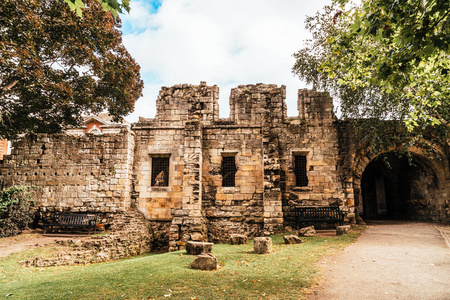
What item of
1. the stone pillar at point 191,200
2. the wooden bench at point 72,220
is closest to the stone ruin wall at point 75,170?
the wooden bench at point 72,220

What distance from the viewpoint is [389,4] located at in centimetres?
442

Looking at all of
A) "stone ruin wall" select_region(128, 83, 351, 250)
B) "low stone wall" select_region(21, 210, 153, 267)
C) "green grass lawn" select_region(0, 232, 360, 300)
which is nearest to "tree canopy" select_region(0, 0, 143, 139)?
"stone ruin wall" select_region(128, 83, 351, 250)

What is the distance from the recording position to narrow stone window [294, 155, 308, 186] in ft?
43.8

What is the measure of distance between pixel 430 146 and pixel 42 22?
1743cm

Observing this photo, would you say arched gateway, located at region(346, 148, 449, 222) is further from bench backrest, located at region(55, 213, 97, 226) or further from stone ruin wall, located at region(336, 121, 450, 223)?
bench backrest, located at region(55, 213, 97, 226)

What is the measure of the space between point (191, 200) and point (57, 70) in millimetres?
9148

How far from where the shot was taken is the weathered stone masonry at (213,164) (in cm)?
1244

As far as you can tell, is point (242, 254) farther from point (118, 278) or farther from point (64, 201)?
point (64, 201)

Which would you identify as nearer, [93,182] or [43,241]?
[43,241]

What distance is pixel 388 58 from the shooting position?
5699mm

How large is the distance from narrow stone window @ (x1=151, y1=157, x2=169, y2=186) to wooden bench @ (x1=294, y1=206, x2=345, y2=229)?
6383 millimetres

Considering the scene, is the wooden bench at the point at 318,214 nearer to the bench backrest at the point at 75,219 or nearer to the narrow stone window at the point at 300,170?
the narrow stone window at the point at 300,170

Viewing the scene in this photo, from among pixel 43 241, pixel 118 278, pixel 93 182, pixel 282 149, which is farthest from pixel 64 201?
pixel 282 149

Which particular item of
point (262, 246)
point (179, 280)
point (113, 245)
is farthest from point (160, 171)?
point (179, 280)
